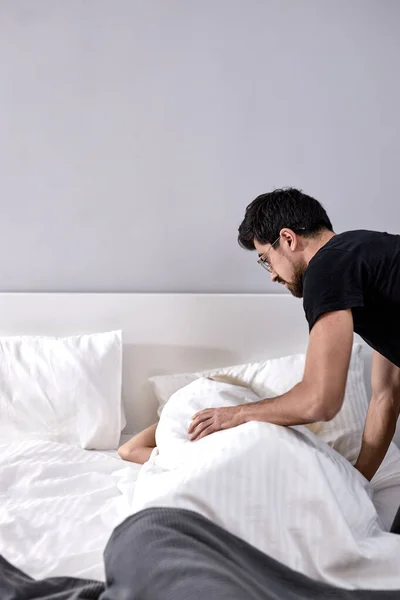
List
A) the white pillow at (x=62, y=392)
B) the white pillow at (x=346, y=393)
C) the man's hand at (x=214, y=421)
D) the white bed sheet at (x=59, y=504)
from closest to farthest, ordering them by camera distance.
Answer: the white bed sheet at (x=59, y=504) < the man's hand at (x=214, y=421) < the white pillow at (x=346, y=393) < the white pillow at (x=62, y=392)

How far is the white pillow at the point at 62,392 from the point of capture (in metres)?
2.12

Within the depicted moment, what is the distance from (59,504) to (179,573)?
0.74 metres

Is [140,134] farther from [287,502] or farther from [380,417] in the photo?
[287,502]

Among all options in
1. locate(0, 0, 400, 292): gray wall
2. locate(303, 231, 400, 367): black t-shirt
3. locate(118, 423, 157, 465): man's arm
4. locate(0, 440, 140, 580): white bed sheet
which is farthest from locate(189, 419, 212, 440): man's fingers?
locate(0, 0, 400, 292): gray wall

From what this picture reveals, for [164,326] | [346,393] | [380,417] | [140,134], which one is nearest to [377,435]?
[380,417]

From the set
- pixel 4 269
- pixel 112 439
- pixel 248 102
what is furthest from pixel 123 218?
pixel 112 439

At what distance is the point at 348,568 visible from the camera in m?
1.07

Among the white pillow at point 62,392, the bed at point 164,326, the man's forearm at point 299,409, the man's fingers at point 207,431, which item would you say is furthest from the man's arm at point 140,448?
the man's forearm at point 299,409

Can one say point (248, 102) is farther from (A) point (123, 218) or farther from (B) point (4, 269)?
(B) point (4, 269)

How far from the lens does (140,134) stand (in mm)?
2494

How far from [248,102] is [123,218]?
2.34 feet

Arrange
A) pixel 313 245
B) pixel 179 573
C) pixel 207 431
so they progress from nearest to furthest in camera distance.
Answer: pixel 179 573
pixel 207 431
pixel 313 245

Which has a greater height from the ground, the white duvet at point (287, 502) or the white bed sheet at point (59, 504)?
the white duvet at point (287, 502)

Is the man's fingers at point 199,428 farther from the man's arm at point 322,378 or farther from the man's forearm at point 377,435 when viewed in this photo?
the man's forearm at point 377,435
